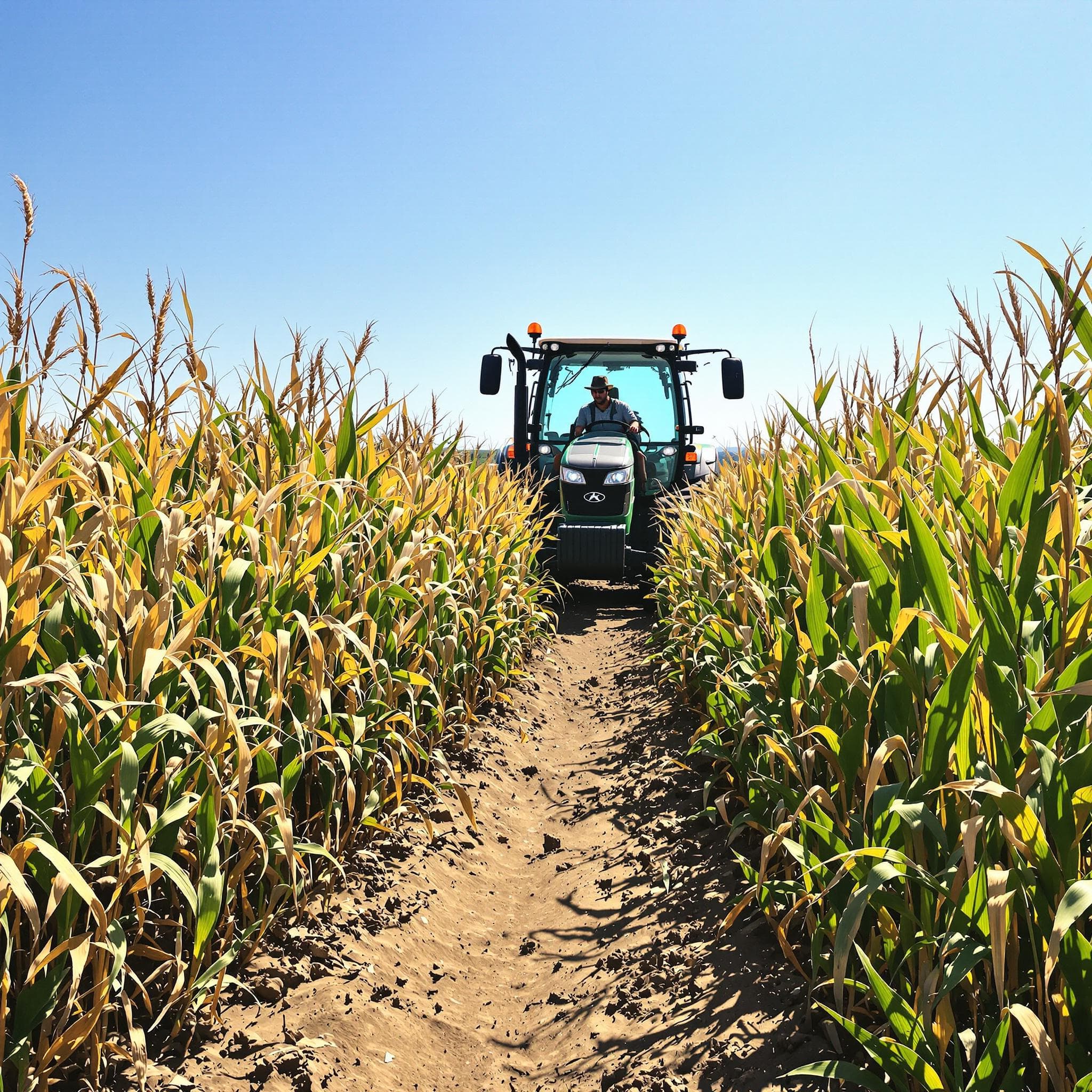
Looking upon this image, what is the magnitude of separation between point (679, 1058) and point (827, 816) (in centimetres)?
64

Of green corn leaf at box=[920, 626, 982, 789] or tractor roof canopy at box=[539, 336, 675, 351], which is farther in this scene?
tractor roof canopy at box=[539, 336, 675, 351]

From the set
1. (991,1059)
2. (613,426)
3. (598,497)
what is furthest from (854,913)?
(613,426)

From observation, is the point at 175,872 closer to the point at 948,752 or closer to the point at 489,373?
the point at 948,752

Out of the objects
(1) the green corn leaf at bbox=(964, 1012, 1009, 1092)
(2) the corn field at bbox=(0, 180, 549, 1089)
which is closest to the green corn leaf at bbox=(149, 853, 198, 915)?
(2) the corn field at bbox=(0, 180, 549, 1089)

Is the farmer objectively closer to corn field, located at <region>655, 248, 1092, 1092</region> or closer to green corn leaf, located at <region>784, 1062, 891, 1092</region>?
corn field, located at <region>655, 248, 1092, 1092</region>

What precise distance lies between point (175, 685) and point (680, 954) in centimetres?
146

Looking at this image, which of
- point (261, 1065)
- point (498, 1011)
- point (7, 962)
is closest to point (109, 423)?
point (7, 962)

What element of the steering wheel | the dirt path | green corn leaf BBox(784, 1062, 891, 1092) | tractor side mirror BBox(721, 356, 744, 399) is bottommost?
the dirt path

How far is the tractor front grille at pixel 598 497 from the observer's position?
7445 millimetres

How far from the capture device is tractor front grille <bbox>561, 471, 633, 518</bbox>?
7.45 m

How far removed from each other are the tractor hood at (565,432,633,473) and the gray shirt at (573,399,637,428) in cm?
40

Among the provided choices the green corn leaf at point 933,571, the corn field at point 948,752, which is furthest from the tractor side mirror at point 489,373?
the green corn leaf at point 933,571

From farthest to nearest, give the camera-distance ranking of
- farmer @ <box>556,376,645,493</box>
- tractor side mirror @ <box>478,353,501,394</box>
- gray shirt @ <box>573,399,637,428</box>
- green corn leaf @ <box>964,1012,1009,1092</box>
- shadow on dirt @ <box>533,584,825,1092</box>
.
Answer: gray shirt @ <box>573,399,637,428</box>, farmer @ <box>556,376,645,493</box>, tractor side mirror @ <box>478,353,501,394</box>, shadow on dirt @ <box>533,584,825,1092</box>, green corn leaf @ <box>964,1012,1009,1092</box>

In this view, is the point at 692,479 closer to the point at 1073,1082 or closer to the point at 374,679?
the point at 374,679
